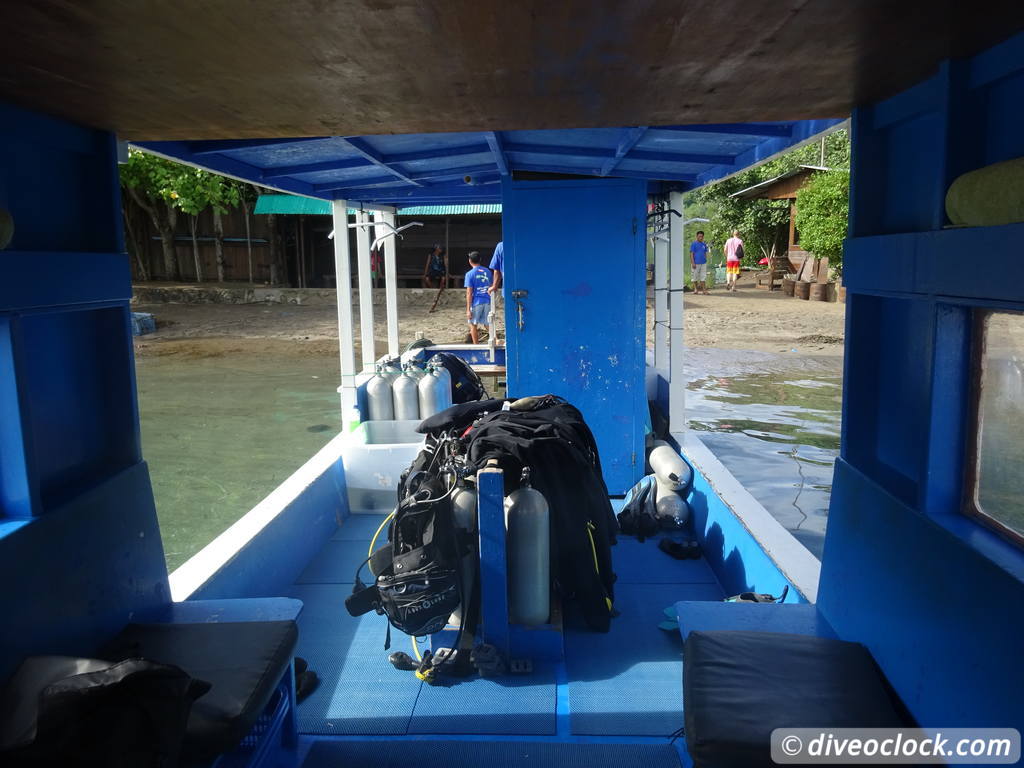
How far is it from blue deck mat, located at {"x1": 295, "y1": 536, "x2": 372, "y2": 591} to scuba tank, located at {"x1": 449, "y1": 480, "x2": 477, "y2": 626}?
4.23ft

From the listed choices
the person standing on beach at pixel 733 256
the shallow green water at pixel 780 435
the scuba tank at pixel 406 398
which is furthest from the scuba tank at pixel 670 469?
the person standing on beach at pixel 733 256

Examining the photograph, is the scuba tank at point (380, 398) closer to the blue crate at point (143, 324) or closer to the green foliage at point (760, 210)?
the blue crate at point (143, 324)

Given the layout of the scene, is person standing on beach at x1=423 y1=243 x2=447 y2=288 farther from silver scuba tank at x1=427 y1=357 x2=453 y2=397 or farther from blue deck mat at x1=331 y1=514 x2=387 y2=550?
blue deck mat at x1=331 y1=514 x2=387 y2=550

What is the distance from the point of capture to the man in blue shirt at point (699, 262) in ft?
70.6

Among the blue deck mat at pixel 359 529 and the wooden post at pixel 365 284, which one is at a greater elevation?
the wooden post at pixel 365 284

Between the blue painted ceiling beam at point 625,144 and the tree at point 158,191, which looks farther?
the tree at point 158,191

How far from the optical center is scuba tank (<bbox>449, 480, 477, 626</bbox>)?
357 centimetres

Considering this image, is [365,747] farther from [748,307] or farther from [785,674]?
[748,307]

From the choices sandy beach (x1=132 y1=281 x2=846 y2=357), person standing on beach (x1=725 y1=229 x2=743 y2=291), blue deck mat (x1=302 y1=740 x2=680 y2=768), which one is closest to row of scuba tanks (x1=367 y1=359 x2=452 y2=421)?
blue deck mat (x1=302 y1=740 x2=680 y2=768)

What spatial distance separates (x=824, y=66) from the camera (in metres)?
2.24

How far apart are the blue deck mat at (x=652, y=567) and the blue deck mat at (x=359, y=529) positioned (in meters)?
1.66

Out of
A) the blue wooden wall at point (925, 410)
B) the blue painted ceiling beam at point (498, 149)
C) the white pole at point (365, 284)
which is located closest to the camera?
the blue wooden wall at point (925, 410)

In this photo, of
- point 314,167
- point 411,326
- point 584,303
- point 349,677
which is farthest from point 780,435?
point 411,326

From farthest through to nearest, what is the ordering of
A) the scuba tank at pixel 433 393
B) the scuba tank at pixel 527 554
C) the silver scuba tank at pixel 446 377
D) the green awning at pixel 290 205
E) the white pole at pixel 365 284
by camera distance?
the green awning at pixel 290 205 → the white pole at pixel 365 284 → the silver scuba tank at pixel 446 377 → the scuba tank at pixel 433 393 → the scuba tank at pixel 527 554
